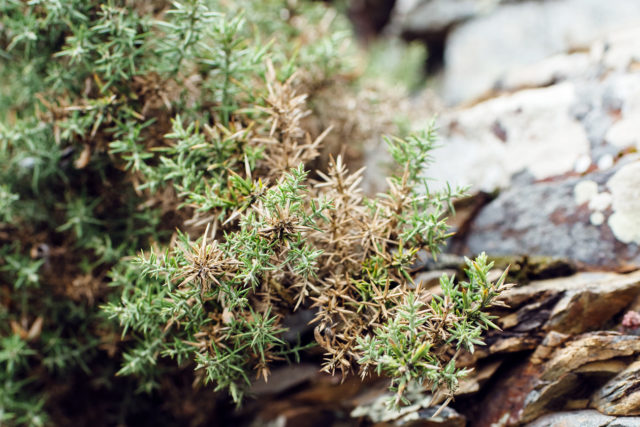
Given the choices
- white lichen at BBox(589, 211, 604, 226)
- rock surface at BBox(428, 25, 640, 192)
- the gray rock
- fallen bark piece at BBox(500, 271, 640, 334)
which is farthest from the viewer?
the gray rock

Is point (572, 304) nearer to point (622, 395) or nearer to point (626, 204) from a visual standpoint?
point (622, 395)

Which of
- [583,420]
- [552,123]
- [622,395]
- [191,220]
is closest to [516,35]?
[552,123]

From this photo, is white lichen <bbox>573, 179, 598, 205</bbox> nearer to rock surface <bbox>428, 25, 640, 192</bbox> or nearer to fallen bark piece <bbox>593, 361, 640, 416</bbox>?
rock surface <bbox>428, 25, 640, 192</bbox>

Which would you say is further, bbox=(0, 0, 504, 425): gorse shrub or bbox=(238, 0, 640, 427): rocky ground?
bbox=(238, 0, 640, 427): rocky ground

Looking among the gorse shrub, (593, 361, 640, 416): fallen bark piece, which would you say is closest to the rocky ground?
(593, 361, 640, 416): fallen bark piece

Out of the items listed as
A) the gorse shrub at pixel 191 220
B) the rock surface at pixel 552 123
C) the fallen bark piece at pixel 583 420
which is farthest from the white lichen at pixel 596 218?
the fallen bark piece at pixel 583 420

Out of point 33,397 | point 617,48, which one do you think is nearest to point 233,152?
point 33,397
